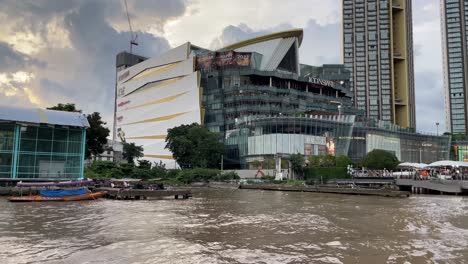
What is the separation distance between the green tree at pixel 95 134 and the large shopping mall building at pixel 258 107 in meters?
40.6

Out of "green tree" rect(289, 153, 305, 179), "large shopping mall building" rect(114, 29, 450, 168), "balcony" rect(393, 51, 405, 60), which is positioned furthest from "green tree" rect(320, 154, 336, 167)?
"balcony" rect(393, 51, 405, 60)

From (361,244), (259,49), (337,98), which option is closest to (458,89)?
(337,98)

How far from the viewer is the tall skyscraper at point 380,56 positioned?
171 meters

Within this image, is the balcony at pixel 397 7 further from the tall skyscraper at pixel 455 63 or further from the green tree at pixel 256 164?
the green tree at pixel 256 164

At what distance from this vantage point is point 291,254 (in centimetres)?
1563

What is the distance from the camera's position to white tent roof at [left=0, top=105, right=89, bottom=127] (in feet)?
167

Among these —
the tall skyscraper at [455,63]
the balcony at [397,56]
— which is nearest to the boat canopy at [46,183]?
the balcony at [397,56]

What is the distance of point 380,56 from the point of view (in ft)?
570

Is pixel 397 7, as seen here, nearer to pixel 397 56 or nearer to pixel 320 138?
pixel 397 56

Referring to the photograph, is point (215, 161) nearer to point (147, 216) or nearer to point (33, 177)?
point (33, 177)

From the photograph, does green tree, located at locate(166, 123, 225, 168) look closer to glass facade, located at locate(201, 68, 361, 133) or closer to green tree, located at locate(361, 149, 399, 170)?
glass facade, located at locate(201, 68, 361, 133)

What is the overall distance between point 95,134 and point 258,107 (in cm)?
5552

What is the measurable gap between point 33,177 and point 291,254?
45227 mm

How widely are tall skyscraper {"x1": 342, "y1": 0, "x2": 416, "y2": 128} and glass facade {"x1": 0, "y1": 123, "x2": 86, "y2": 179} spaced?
143197 mm
